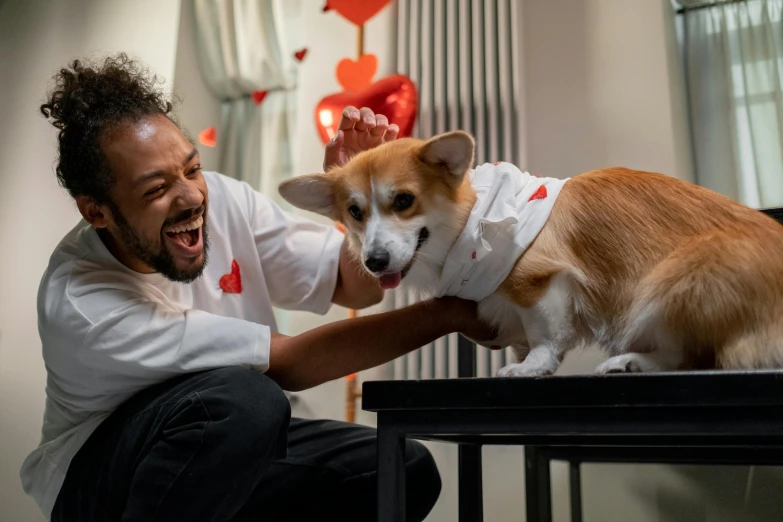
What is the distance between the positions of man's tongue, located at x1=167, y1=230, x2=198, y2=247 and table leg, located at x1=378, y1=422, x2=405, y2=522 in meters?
0.75

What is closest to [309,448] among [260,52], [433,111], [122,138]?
[122,138]

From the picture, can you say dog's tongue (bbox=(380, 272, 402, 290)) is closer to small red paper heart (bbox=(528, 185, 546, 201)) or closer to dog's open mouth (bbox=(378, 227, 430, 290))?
dog's open mouth (bbox=(378, 227, 430, 290))

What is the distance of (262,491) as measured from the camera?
1.40 meters

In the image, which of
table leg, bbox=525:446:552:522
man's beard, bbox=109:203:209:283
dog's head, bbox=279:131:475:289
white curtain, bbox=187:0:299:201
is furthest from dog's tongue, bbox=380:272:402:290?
white curtain, bbox=187:0:299:201

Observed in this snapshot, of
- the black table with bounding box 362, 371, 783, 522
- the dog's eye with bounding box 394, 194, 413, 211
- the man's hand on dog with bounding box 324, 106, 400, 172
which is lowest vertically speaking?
the black table with bounding box 362, 371, 783, 522

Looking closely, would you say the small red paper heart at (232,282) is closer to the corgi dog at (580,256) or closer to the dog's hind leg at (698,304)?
the corgi dog at (580,256)

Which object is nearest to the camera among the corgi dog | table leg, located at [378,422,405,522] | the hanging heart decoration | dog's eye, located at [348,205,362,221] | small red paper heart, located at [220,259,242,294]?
table leg, located at [378,422,405,522]

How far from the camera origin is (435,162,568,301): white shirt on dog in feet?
3.64

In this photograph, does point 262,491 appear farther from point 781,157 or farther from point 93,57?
point 93,57

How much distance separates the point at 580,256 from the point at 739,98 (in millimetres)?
1424

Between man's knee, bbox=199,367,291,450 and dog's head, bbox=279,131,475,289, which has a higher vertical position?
dog's head, bbox=279,131,475,289

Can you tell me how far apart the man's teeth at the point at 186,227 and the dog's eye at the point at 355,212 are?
14.4 inches

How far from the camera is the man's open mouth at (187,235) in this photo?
1.40 m

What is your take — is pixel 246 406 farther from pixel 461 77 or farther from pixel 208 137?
pixel 208 137
